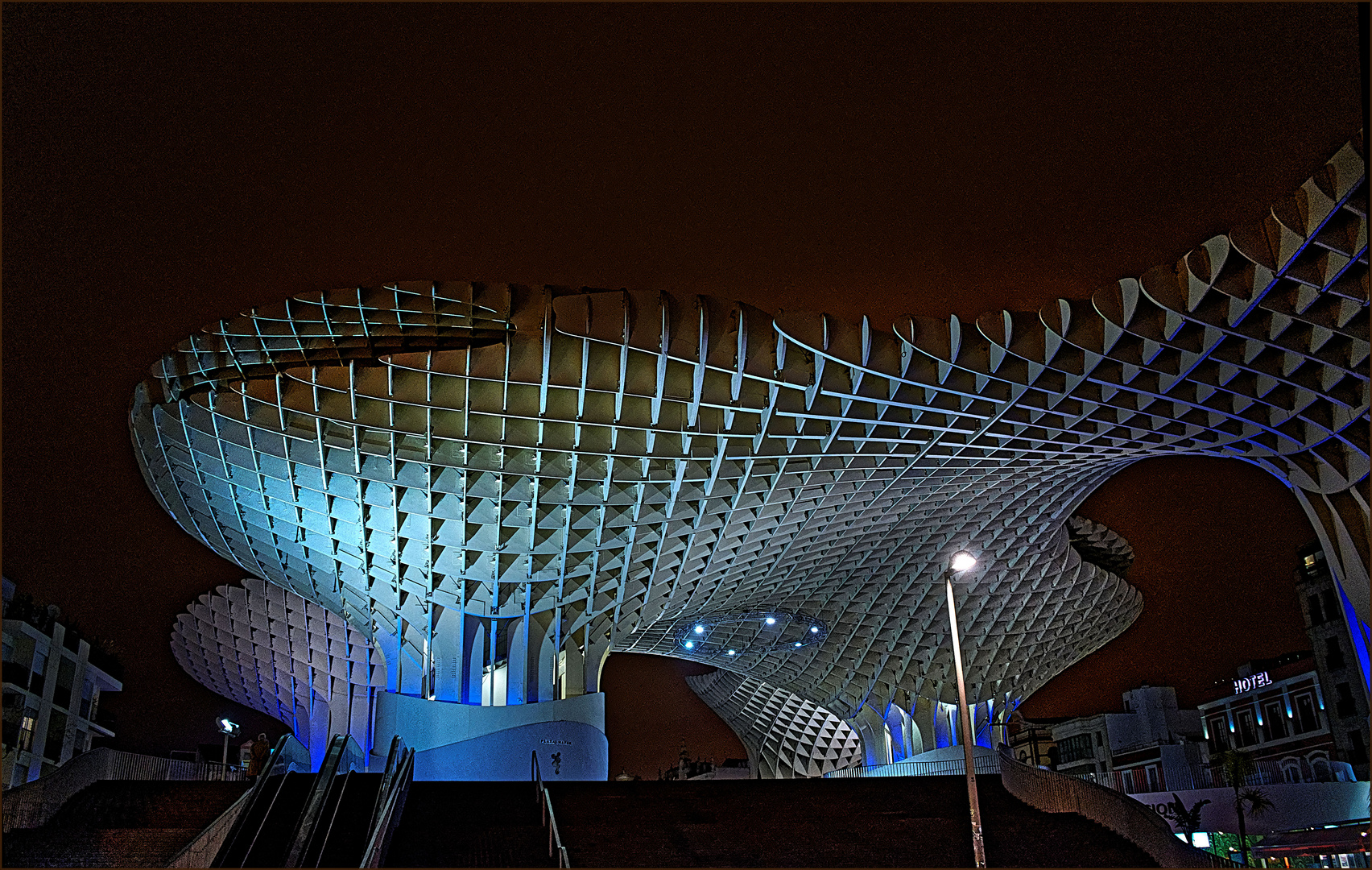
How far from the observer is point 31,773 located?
5275cm

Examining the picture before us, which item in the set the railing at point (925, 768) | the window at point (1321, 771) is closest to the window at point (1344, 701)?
the window at point (1321, 771)

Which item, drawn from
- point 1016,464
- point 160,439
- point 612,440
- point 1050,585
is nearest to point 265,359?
point 160,439

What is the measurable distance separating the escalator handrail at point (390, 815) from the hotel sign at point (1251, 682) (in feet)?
237

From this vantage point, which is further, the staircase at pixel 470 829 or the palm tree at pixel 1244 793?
the palm tree at pixel 1244 793

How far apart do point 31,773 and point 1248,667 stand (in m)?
84.5

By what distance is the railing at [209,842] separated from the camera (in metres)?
16.3

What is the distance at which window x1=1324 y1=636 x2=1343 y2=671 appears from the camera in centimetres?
6725

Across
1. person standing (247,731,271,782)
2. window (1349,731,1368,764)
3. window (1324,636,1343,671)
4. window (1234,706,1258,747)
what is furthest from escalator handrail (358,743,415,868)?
window (1234,706,1258,747)

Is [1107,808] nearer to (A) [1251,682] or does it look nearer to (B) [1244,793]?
(B) [1244,793]

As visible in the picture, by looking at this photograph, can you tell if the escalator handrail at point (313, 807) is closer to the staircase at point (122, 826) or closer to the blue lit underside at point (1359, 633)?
the staircase at point (122, 826)

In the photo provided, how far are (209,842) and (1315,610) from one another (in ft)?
252

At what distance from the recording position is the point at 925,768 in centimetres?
5084

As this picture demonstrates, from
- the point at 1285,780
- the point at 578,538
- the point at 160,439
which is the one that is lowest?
the point at 1285,780

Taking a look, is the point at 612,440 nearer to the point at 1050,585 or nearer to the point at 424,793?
the point at 424,793
